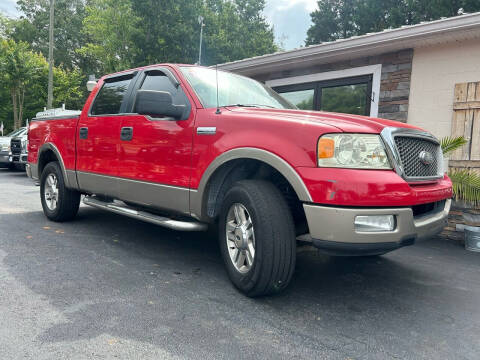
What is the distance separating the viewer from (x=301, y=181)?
2553 mm

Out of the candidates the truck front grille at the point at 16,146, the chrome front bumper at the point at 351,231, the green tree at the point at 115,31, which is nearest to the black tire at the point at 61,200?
the chrome front bumper at the point at 351,231

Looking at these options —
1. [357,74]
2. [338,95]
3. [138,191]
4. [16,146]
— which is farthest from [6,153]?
[357,74]

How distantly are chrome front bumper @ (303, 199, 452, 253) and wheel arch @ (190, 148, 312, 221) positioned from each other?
0.64 feet

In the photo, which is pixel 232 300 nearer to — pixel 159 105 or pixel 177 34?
pixel 159 105

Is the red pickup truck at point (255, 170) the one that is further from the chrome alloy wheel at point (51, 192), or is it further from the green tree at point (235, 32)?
the green tree at point (235, 32)

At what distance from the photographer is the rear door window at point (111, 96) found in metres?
4.27

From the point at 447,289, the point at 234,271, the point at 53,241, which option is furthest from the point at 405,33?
the point at 53,241

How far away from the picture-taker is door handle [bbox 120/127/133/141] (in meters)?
3.83

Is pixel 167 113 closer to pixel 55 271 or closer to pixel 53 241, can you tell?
pixel 55 271

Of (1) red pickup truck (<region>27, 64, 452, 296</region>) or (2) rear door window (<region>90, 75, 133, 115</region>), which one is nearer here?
(1) red pickup truck (<region>27, 64, 452, 296</region>)

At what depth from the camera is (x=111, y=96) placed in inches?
175

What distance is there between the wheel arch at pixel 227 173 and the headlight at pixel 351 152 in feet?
0.77

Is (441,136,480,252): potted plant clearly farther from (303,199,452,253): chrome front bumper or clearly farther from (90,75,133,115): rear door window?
(90,75,133,115): rear door window

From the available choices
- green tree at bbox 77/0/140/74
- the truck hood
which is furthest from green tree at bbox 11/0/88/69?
the truck hood
